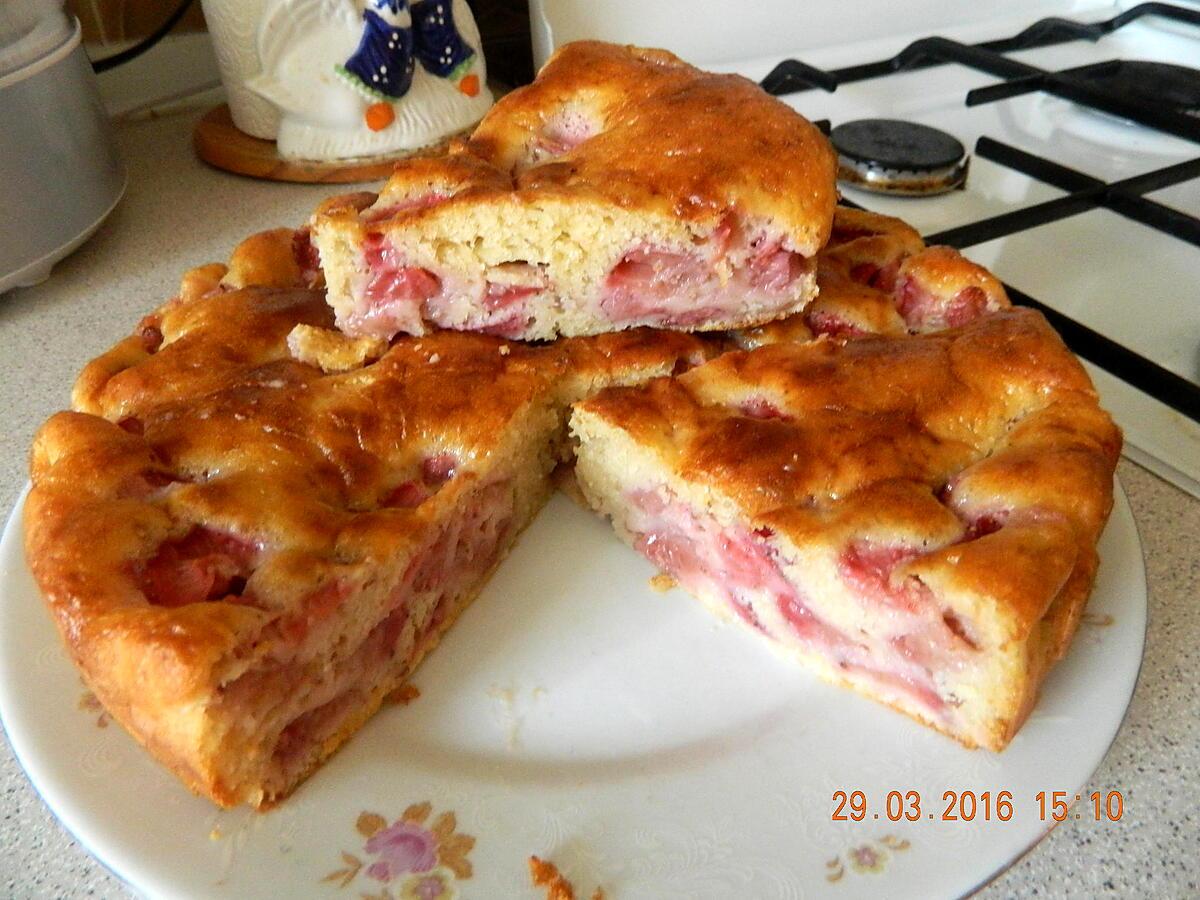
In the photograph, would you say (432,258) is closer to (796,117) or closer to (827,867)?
(796,117)

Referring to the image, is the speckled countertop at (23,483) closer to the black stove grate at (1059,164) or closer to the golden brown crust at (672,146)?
the black stove grate at (1059,164)

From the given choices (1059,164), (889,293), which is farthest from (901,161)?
(889,293)

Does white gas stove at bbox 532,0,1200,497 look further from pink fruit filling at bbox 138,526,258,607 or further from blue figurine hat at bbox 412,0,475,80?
pink fruit filling at bbox 138,526,258,607

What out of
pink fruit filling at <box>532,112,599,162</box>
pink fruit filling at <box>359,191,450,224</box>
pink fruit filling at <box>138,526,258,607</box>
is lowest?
pink fruit filling at <box>138,526,258,607</box>

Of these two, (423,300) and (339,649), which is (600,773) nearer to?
(339,649)

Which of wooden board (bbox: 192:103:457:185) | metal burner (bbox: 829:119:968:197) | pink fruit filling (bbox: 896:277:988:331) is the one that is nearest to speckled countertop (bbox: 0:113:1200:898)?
wooden board (bbox: 192:103:457:185)

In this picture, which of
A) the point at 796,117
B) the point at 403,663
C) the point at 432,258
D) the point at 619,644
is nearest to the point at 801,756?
the point at 619,644
